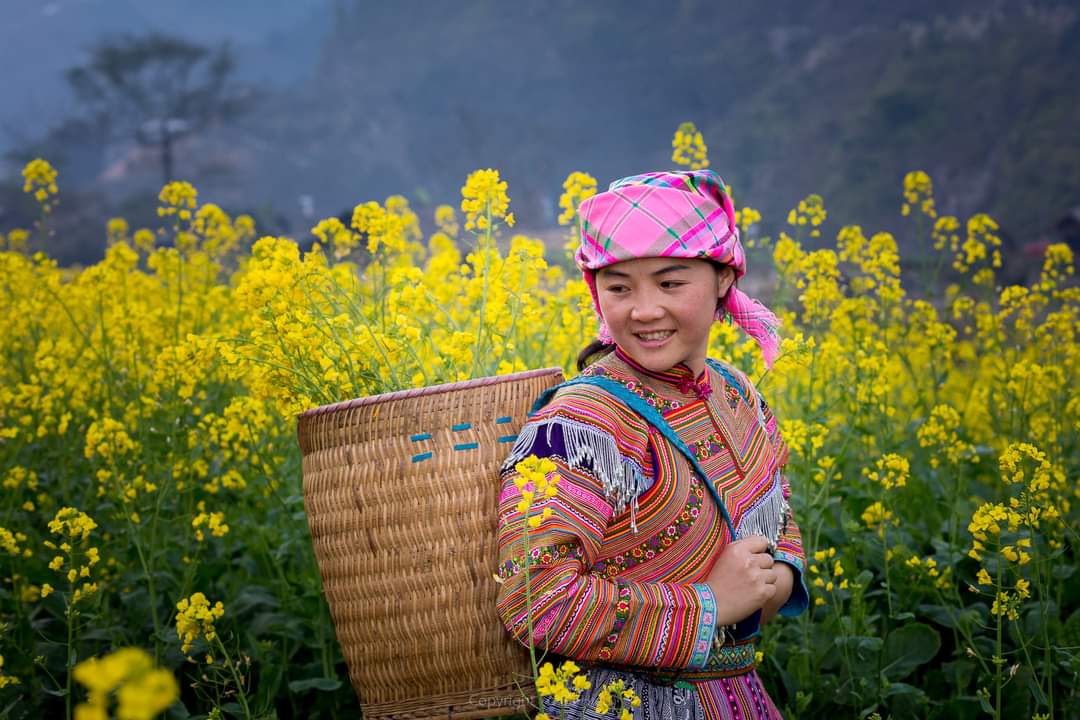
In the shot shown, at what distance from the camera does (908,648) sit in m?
2.39

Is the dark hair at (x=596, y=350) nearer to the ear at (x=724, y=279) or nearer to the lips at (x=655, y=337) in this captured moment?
the ear at (x=724, y=279)

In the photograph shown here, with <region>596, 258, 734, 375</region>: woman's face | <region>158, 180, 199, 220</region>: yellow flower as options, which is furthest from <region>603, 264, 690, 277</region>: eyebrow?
<region>158, 180, 199, 220</region>: yellow flower

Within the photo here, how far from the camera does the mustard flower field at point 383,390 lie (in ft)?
6.85

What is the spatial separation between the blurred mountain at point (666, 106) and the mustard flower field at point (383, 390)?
14638 millimetres

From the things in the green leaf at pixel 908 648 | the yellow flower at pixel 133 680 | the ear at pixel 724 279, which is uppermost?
the ear at pixel 724 279

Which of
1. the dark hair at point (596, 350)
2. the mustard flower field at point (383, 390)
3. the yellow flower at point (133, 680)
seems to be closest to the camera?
the yellow flower at point (133, 680)

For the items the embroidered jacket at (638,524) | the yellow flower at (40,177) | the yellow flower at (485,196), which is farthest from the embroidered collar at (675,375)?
the yellow flower at (40,177)

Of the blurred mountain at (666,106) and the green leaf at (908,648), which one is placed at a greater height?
the blurred mountain at (666,106)

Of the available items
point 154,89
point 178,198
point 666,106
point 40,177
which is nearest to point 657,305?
point 178,198

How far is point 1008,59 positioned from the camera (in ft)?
68.5

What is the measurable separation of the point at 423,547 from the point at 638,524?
0.33 metres

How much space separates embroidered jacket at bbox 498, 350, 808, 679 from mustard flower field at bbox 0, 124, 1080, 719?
42cm

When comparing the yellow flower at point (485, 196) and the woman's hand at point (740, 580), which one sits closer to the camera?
the woman's hand at point (740, 580)

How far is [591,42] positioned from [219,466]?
35.1m
